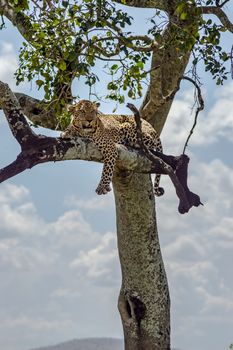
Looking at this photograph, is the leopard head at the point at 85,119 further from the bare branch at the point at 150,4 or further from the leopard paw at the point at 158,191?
the bare branch at the point at 150,4

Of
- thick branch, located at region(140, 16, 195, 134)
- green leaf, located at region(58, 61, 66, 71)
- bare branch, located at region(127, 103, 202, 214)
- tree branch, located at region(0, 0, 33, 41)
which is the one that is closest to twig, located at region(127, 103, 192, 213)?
bare branch, located at region(127, 103, 202, 214)

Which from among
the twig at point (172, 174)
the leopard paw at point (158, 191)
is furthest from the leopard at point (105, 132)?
the leopard paw at point (158, 191)

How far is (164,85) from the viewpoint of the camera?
1213cm

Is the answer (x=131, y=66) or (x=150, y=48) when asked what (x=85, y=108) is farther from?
(x=150, y=48)

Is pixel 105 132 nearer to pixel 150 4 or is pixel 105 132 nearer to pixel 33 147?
pixel 33 147

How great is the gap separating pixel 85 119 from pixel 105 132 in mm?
284

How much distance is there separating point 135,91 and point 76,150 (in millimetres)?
2568

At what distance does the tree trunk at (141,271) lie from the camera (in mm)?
12008

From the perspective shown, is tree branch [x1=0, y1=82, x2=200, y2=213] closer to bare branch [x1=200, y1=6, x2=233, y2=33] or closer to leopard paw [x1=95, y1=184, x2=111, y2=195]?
leopard paw [x1=95, y1=184, x2=111, y2=195]

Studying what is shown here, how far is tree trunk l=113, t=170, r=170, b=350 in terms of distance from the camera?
12008mm

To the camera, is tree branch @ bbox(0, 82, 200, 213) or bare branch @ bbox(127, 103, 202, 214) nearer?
tree branch @ bbox(0, 82, 200, 213)

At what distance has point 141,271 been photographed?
479 inches

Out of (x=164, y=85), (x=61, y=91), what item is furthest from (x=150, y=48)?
(x=61, y=91)

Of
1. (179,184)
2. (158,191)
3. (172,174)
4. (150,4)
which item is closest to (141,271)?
(158,191)
